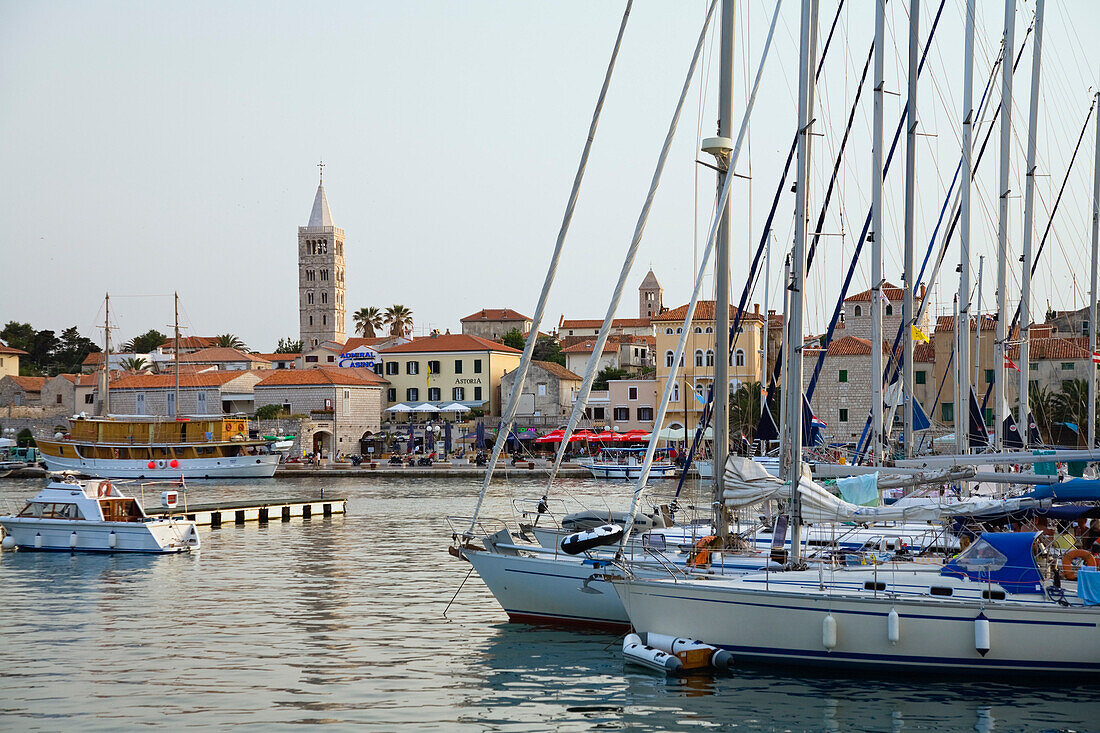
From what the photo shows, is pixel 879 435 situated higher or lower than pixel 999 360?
lower

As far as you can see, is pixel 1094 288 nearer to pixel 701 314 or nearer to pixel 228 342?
pixel 701 314

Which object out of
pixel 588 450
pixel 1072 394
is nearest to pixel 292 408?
pixel 588 450

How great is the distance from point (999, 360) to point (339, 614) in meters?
18.0

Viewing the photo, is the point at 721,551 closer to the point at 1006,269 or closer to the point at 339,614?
the point at 339,614

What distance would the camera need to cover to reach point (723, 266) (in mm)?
19219

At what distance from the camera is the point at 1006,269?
97.3 feet

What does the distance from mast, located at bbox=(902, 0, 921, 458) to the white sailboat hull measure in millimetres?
52831

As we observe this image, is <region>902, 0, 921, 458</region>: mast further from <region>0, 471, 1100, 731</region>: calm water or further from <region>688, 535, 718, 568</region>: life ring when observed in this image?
<region>0, 471, 1100, 731</region>: calm water

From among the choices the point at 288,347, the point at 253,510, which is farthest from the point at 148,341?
the point at 253,510

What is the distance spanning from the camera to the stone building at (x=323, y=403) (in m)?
84.8

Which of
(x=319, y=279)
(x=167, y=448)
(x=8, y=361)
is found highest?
(x=319, y=279)

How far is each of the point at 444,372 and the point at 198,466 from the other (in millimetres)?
27723

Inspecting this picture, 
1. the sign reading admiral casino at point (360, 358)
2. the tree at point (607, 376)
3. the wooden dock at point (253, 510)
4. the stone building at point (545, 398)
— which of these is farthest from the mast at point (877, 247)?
the sign reading admiral casino at point (360, 358)

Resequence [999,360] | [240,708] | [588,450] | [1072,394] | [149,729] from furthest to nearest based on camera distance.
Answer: [588,450]
[1072,394]
[999,360]
[240,708]
[149,729]
